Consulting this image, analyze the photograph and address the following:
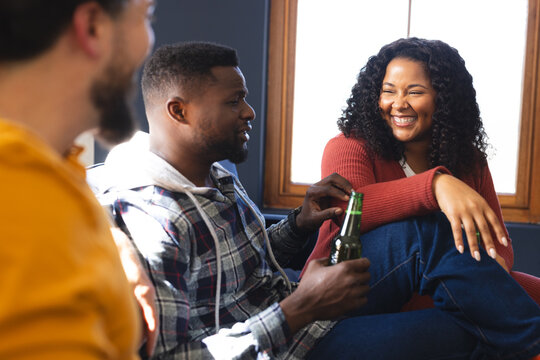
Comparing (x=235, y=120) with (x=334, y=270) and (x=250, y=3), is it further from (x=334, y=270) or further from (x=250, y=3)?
(x=250, y=3)

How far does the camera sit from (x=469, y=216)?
1.24m

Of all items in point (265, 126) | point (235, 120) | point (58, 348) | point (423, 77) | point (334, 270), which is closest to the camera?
point (58, 348)

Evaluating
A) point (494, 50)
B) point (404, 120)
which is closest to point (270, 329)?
point (404, 120)

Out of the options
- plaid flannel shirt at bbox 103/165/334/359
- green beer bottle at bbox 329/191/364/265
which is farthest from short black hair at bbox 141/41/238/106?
green beer bottle at bbox 329/191/364/265

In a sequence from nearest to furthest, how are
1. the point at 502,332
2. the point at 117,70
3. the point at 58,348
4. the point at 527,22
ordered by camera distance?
the point at 58,348 → the point at 117,70 → the point at 502,332 → the point at 527,22

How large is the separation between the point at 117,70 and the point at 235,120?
71 centimetres

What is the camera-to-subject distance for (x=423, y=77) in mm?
1734

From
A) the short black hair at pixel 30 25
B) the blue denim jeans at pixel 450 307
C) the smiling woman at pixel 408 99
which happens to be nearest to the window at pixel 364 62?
the smiling woman at pixel 408 99

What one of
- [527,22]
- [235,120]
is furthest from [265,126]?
[235,120]

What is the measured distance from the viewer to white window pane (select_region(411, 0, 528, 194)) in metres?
2.68

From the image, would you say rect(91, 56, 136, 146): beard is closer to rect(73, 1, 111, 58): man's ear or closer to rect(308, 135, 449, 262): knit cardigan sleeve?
rect(73, 1, 111, 58): man's ear

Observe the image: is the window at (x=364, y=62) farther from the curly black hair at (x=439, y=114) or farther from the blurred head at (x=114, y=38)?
the blurred head at (x=114, y=38)

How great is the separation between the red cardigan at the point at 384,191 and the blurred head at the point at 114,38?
84cm

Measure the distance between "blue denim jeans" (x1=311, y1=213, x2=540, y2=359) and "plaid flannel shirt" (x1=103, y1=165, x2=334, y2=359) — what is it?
155mm
